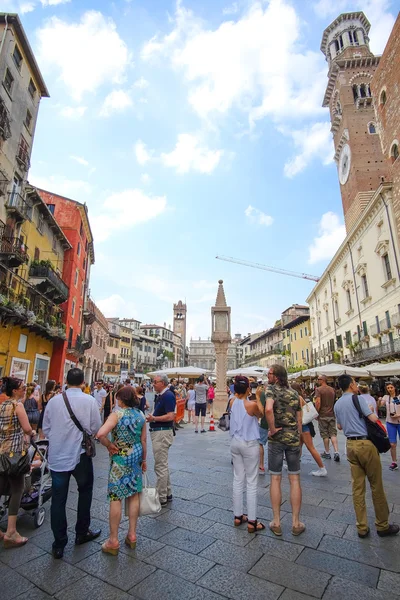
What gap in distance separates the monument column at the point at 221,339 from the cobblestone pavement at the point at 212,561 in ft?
36.7

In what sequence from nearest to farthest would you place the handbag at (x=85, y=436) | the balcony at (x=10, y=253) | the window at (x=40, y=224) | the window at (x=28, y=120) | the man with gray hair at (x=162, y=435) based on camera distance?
1. the handbag at (x=85, y=436)
2. the man with gray hair at (x=162, y=435)
3. the balcony at (x=10, y=253)
4. the window at (x=28, y=120)
5. the window at (x=40, y=224)

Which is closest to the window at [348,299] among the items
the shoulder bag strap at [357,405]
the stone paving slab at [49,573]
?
the shoulder bag strap at [357,405]

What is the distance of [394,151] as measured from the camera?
808 inches

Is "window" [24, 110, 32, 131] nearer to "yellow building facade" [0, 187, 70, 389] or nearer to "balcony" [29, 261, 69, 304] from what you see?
"yellow building facade" [0, 187, 70, 389]

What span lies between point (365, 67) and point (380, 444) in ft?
166

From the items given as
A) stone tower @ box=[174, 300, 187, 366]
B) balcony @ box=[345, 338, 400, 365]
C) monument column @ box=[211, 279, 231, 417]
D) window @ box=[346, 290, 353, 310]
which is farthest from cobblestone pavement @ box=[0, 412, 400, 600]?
stone tower @ box=[174, 300, 187, 366]

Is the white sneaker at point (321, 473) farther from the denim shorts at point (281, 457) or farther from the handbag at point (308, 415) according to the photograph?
the denim shorts at point (281, 457)

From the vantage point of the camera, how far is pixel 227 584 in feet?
9.10

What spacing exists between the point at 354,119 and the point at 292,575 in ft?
146

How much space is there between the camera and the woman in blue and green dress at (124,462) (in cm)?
330

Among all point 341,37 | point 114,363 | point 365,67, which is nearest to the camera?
point 365,67

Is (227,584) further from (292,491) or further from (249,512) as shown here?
(292,491)

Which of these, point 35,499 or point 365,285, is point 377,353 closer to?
point 365,285

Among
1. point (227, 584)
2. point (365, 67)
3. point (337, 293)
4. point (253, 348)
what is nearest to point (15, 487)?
point (227, 584)
